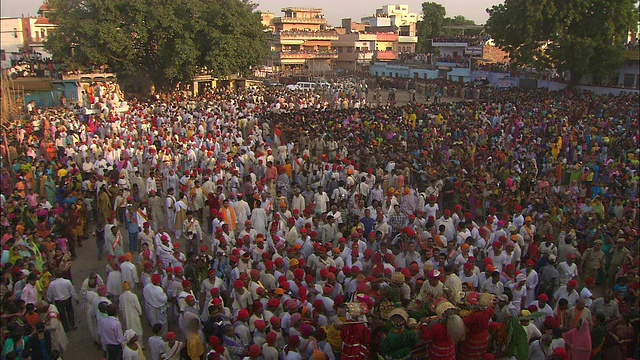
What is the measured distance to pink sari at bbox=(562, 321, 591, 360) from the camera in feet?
16.0

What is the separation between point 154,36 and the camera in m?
25.6

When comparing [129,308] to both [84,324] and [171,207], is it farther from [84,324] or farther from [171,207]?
[171,207]

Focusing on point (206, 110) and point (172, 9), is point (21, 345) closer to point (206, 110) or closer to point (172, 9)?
point (206, 110)

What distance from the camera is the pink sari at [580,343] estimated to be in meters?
4.89

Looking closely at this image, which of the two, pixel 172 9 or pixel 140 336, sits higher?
pixel 172 9

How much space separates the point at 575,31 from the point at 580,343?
80.7 ft

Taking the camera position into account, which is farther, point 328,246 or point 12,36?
point 12,36

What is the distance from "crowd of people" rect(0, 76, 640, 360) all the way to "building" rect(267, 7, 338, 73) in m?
32.6

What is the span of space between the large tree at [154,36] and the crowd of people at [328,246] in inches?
403

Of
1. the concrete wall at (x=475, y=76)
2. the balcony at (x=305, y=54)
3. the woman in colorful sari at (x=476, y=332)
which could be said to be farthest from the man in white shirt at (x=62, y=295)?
the balcony at (x=305, y=54)

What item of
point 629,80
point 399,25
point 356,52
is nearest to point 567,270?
point 629,80

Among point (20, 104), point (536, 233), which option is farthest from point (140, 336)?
point (20, 104)

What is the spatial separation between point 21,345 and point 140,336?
1.32 m

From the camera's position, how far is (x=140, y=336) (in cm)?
612
